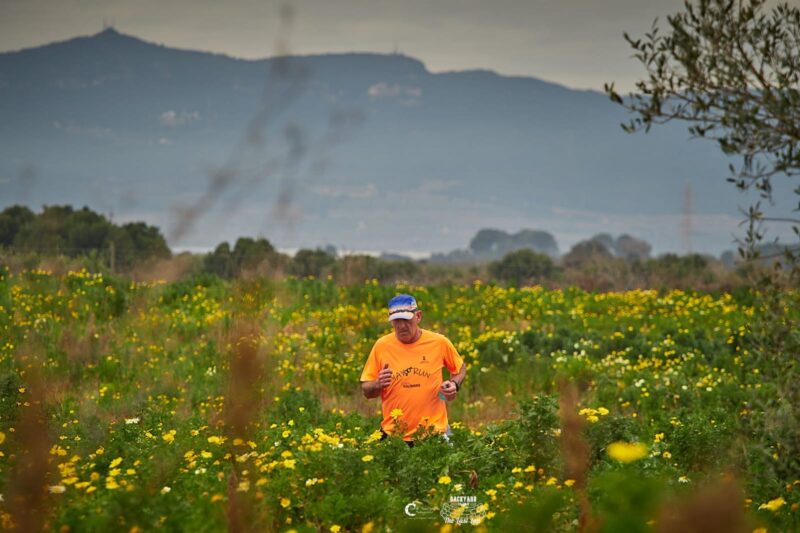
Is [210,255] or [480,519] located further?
[210,255]

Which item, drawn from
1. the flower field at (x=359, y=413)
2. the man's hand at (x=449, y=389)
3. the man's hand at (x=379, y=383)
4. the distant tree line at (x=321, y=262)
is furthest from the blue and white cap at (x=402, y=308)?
the distant tree line at (x=321, y=262)

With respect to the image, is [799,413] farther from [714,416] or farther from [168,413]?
[168,413]

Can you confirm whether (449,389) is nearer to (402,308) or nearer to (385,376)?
(385,376)

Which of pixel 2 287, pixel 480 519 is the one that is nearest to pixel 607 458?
pixel 480 519

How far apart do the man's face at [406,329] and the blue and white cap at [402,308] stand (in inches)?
2.3

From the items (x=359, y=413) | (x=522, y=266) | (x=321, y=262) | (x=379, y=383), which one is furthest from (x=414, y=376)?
(x=522, y=266)

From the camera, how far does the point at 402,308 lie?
27.3 feet

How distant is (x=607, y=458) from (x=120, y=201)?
463cm

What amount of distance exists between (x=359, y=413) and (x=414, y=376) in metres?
2.45

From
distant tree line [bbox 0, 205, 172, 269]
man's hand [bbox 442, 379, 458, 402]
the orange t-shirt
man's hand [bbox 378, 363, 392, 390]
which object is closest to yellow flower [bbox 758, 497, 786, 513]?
man's hand [bbox 442, 379, 458, 402]

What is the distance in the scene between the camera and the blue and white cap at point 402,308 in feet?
27.2

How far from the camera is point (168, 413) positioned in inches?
423

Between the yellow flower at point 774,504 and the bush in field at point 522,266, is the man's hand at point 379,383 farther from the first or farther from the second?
the bush in field at point 522,266

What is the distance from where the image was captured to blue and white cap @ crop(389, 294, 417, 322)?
27.2ft
